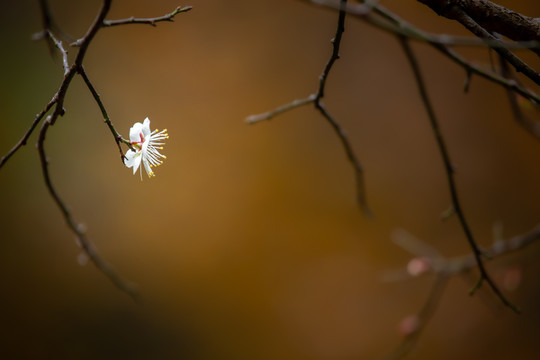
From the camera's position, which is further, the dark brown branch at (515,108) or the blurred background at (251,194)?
the blurred background at (251,194)

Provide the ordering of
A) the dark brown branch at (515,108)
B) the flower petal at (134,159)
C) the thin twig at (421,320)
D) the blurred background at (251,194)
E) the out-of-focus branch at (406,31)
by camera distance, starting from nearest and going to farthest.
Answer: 1. the out-of-focus branch at (406,31)
2. the flower petal at (134,159)
3. the dark brown branch at (515,108)
4. the thin twig at (421,320)
5. the blurred background at (251,194)

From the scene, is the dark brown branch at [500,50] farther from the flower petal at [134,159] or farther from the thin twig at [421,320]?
the thin twig at [421,320]

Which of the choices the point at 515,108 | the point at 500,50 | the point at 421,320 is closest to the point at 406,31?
the point at 500,50

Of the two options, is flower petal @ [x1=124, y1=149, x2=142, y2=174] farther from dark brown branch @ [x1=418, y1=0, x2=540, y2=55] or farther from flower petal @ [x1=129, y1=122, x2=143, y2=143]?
dark brown branch @ [x1=418, y1=0, x2=540, y2=55]

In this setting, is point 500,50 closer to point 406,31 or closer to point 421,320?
point 406,31

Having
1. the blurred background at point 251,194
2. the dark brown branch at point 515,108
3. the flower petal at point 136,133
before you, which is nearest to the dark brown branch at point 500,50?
the dark brown branch at point 515,108

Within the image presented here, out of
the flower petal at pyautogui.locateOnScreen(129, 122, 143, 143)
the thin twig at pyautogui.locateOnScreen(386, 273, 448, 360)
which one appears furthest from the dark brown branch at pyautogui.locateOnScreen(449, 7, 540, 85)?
the thin twig at pyautogui.locateOnScreen(386, 273, 448, 360)

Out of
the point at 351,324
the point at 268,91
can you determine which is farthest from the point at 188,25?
the point at 351,324

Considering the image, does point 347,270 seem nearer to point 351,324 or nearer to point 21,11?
point 351,324
